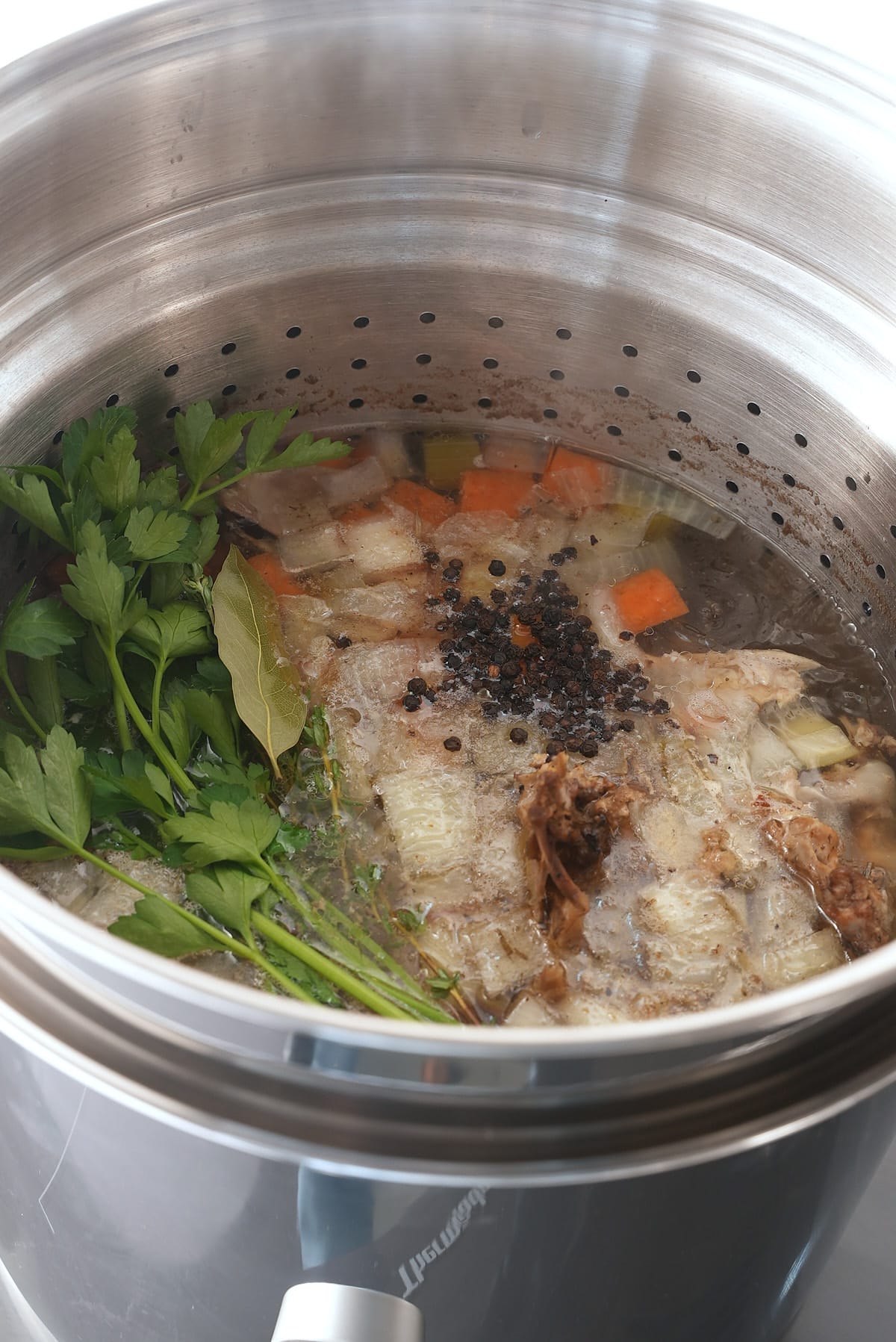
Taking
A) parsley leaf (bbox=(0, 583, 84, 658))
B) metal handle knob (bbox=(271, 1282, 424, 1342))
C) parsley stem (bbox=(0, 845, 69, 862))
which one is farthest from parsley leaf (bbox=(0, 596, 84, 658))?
metal handle knob (bbox=(271, 1282, 424, 1342))

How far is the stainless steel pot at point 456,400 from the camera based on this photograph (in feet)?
2.49

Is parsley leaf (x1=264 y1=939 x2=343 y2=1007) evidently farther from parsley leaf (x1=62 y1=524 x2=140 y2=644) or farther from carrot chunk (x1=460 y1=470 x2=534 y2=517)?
carrot chunk (x1=460 y1=470 x2=534 y2=517)

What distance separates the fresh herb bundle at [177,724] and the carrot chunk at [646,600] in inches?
17.5

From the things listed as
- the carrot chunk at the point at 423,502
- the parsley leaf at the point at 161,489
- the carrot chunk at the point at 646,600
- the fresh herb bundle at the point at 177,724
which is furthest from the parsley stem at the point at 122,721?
the carrot chunk at the point at 646,600

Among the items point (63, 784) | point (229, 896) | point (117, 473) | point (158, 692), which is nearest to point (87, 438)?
point (117, 473)

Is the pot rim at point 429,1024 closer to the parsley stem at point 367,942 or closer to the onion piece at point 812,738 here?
the parsley stem at point 367,942

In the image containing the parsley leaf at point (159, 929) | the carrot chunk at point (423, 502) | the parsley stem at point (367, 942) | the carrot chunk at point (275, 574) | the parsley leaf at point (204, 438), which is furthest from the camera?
the carrot chunk at point (423, 502)

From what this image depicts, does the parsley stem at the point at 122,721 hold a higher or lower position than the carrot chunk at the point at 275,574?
lower

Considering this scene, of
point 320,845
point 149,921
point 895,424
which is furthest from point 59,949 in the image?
point 895,424

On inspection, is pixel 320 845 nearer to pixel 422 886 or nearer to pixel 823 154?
pixel 422 886

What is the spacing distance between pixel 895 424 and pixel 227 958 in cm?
105

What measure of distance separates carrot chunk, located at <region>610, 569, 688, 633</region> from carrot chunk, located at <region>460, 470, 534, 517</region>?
214mm

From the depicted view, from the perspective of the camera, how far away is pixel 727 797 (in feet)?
4.59

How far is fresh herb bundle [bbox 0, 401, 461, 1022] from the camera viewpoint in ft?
3.61
